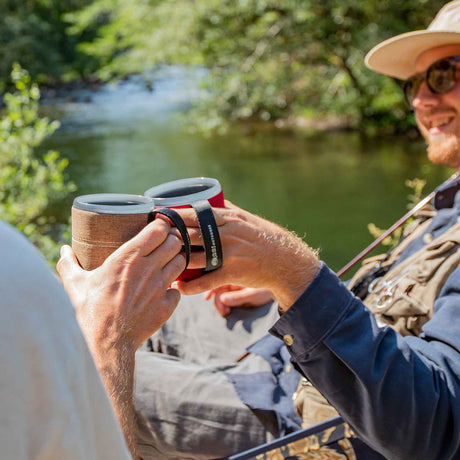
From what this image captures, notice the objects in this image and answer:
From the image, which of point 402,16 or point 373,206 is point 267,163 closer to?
point 373,206

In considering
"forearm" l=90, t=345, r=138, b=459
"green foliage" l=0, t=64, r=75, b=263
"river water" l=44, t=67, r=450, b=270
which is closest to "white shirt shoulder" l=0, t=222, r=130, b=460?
"forearm" l=90, t=345, r=138, b=459

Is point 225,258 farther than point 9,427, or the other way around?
point 225,258

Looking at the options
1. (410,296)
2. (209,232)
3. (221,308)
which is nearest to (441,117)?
(410,296)

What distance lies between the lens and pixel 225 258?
115 cm

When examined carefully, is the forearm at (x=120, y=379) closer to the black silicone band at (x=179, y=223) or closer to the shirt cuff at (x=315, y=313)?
the black silicone band at (x=179, y=223)

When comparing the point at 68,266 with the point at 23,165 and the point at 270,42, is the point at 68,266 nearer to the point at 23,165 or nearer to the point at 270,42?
the point at 23,165

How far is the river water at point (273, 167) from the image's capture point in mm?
7637

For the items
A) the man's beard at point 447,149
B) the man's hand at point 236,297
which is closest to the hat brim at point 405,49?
the man's beard at point 447,149

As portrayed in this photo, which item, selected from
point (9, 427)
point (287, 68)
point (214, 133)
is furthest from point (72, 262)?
point (214, 133)

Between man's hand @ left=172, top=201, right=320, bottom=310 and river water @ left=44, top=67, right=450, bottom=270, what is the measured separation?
3927mm

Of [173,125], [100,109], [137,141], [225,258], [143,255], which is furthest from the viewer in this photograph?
[100,109]

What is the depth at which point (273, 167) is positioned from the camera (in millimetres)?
10117

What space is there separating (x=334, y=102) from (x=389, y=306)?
1093 centimetres

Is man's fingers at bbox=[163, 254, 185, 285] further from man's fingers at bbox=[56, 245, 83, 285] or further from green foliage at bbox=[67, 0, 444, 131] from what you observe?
green foliage at bbox=[67, 0, 444, 131]
